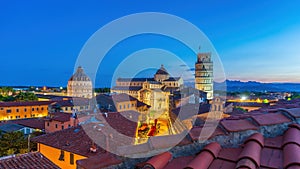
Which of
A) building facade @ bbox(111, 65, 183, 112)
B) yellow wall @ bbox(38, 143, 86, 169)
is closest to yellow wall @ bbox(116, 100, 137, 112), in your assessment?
building facade @ bbox(111, 65, 183, 112)

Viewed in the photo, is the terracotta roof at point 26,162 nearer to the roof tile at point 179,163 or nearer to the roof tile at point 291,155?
the roof tile at point 179,163

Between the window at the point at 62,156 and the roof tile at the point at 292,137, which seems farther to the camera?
the window at the point at 62,156

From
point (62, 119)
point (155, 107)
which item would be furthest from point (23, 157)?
point (155, 107)

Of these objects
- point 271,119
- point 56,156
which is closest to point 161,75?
point 56,156

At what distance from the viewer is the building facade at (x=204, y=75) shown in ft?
224

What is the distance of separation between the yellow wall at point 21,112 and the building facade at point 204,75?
4170 cm

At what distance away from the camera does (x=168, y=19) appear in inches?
307

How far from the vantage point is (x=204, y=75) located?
2707 inches

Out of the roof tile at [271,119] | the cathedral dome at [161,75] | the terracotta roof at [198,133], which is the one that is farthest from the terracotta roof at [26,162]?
the cathedral dome at [161,75]

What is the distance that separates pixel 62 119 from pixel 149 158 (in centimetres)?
2428

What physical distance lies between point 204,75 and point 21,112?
48.1m

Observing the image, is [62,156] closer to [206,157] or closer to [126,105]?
[206,157]

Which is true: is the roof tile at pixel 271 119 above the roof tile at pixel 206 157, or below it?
above

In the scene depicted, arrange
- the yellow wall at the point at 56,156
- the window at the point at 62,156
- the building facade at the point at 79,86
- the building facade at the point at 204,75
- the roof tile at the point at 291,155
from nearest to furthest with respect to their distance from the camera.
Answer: the roof tile at the point at 291,155
the yellow wall at the point at 56,156
the window at the point at 62,156
the building facade at the point at 204,75
the building facade at the point at 79,86
